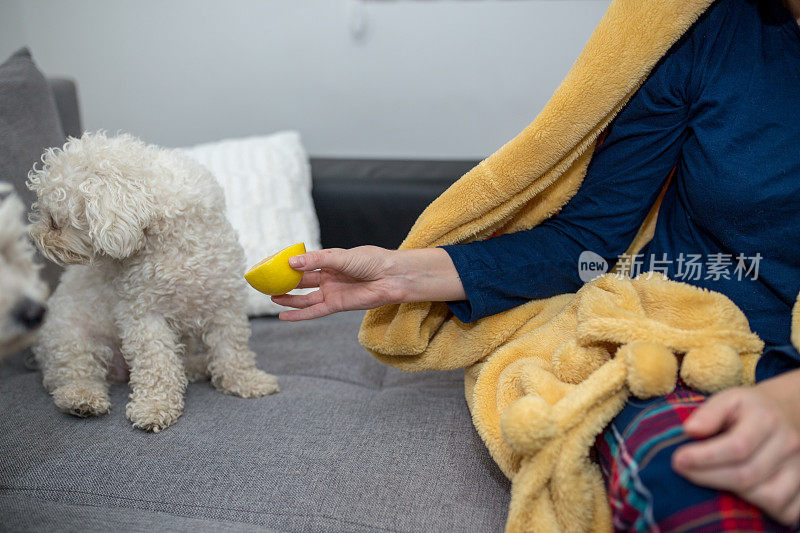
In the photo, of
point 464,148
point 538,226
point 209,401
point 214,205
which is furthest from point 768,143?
point 464,148

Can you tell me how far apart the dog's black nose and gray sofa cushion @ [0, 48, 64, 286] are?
50cm

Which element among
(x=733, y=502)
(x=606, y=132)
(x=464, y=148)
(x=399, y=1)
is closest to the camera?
(x=733, y=502)

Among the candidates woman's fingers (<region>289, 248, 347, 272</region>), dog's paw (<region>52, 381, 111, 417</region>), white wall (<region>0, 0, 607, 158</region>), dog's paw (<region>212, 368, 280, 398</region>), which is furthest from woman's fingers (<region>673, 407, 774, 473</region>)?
white wall (<region>0, 0, 607, 158</region>)

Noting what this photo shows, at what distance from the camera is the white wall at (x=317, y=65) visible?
1.75 metres

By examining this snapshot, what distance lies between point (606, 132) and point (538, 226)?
191mm

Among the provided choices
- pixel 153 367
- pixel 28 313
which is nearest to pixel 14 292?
pixel 28 313

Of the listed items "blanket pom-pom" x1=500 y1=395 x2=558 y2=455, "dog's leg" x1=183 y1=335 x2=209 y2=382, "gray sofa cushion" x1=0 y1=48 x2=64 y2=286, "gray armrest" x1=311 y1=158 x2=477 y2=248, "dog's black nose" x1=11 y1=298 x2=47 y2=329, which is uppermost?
"gray sofa cushion" x1=0 y1=48 x2=64 y2=286

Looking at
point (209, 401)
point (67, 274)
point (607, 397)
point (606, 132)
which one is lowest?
point (209, 401)

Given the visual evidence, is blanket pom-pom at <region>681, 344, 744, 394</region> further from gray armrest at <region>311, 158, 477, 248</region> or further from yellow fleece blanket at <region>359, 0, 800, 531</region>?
gray armrest at <region>311, 158, 477, 248</region>

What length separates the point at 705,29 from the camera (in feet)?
2.78

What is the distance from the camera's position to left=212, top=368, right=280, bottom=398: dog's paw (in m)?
1.09

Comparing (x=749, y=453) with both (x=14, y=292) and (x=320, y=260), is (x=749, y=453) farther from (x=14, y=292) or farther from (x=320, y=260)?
(x=14, y=292)

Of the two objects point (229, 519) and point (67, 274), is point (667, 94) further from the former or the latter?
point (67, 274)

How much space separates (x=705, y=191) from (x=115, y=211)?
0.90 m
